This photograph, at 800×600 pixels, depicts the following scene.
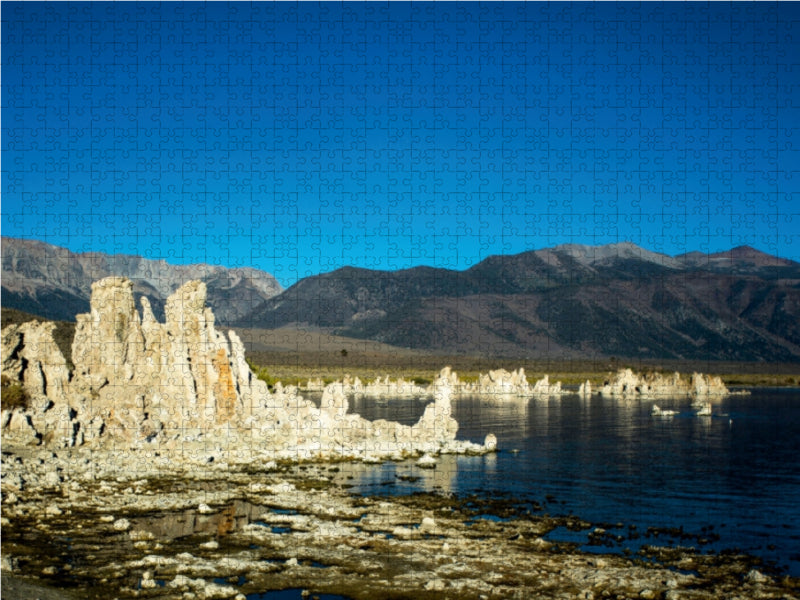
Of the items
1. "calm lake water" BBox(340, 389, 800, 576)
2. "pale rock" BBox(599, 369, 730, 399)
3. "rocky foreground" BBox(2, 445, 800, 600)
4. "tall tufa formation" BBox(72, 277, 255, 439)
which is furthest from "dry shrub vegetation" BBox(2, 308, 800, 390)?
"rocky foreground" BBox(2, 445, 800, 600)

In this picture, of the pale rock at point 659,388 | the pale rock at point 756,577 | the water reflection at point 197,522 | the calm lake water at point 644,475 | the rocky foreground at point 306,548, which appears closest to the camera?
the rocky foreground at point 306,548

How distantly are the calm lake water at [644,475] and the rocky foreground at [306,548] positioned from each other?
6.30 ft

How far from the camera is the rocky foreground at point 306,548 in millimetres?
18859

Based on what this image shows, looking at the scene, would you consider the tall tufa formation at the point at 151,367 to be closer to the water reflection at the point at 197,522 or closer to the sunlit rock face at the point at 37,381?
the sunlit rock face at the point at 37,381

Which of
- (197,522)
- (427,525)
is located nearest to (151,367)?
(197,522)

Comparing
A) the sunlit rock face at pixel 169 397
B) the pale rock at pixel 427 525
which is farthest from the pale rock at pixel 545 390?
the pale rock at pixel 427 525

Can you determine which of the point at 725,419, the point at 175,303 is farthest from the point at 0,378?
the point at 725,419

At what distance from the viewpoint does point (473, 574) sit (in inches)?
779

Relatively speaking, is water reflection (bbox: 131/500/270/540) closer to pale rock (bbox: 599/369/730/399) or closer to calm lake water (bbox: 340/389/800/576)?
calm lake water (bbox: 340/389/800/576)

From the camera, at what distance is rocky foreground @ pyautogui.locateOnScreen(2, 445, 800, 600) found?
1886 cm

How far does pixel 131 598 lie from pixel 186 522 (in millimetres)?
7128

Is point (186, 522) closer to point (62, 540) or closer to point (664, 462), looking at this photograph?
point (62, 540)

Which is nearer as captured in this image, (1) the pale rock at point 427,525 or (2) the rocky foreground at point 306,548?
(2) the rocky foreground at point 306,548

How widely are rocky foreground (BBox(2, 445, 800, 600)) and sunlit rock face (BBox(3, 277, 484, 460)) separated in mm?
7756
